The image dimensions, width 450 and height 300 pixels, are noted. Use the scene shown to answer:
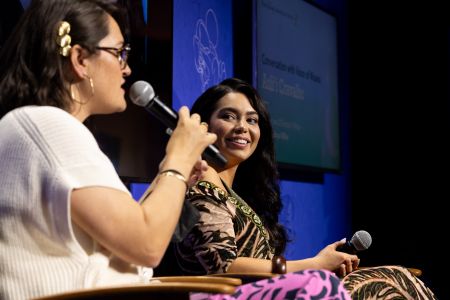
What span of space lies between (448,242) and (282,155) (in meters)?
1.33

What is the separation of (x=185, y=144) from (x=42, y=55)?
38 centimetres

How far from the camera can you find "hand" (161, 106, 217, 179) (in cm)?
160

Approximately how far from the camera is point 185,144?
164cm

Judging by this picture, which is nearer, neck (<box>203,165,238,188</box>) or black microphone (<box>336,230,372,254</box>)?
black microphone (<box>336,230,372,254</box>)

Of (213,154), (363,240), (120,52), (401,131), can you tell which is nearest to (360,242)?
(363,240)

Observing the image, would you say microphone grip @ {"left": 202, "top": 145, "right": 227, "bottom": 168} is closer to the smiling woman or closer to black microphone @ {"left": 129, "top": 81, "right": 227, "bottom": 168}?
black microphone @ {"left": 129, "top": 81, "right": 227, "bottom": 168}

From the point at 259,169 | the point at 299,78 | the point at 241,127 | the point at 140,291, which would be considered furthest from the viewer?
the point at 299,78

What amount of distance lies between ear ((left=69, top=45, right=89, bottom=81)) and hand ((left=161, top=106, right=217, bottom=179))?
0.24 m

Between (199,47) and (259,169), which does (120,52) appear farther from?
(199,47)

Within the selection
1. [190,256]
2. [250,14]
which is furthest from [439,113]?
[190,256]

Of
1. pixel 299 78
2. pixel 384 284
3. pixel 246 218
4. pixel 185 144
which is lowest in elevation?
pixel 384 284

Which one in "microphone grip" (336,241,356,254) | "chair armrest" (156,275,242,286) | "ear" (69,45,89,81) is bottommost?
"microphone grip" (336,241,356,254)

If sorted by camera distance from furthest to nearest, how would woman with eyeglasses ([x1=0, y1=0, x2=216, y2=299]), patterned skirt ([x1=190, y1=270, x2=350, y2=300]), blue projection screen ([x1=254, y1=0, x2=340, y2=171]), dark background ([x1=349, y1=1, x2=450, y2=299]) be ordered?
dark background ([x1=349, y1=1, x2=450, y2=299])
blue projection screen ([x1=254, y1=0, x2=340, y2=171])
patterned skirt ([x1=190, y1=270, x2=350, y2=300])
woman with eyeglasses ([x1=0, y1=0, x2=216, y2=299])

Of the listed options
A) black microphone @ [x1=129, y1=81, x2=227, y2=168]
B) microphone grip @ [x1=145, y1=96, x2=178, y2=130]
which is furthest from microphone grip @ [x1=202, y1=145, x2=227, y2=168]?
microphone grip @ [x1=145, y1=96, x2=178, y2=130]
